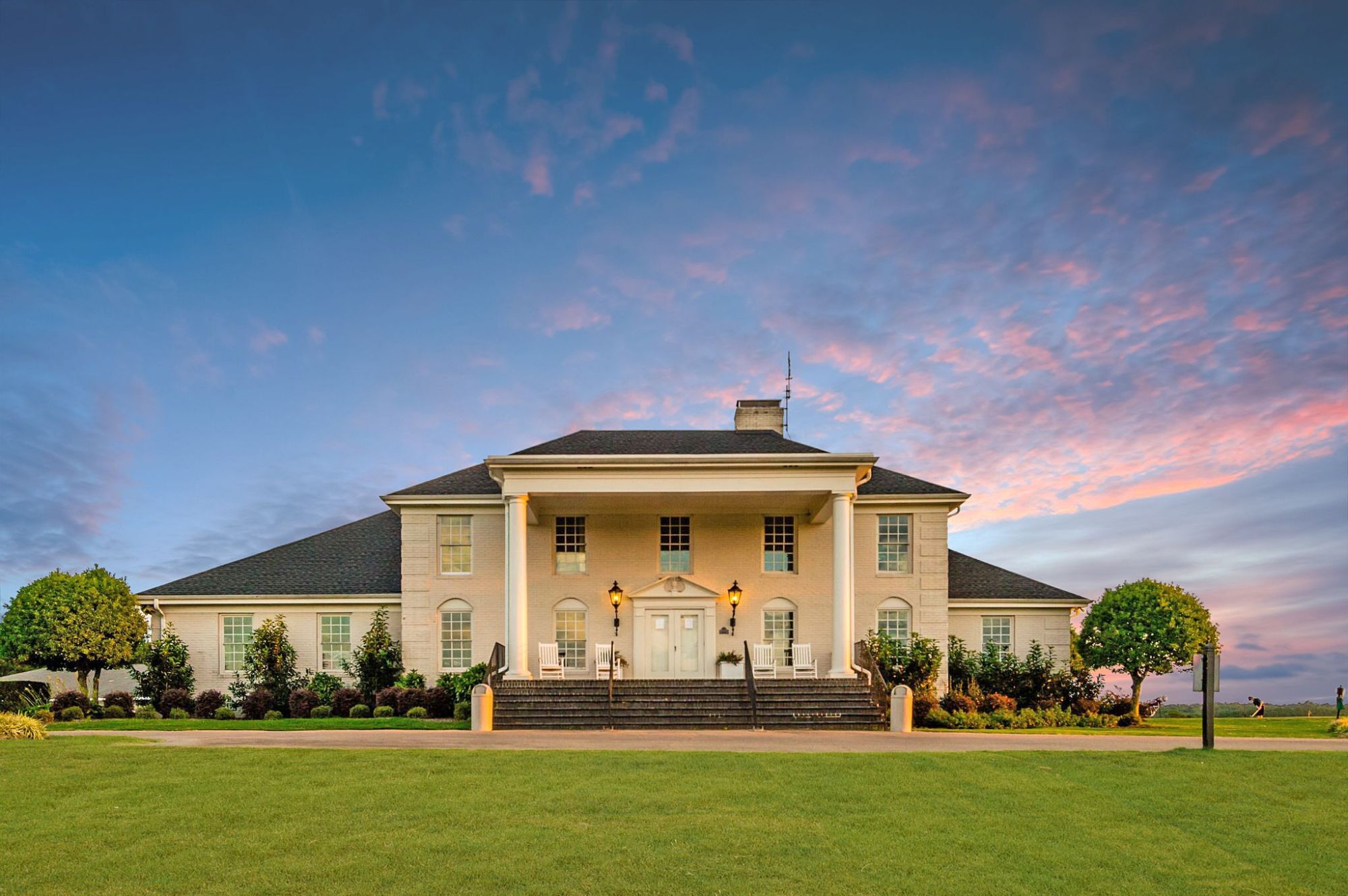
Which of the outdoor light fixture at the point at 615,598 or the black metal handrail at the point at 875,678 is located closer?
the black metal handrail at the point at 875,678

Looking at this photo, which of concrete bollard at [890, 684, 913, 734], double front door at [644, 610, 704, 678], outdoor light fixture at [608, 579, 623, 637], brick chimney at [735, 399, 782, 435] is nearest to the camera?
concrete bollard at [890, 684, 913, 734]

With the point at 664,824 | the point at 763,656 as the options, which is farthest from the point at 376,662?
the point at 664,824

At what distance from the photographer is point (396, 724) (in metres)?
22.0

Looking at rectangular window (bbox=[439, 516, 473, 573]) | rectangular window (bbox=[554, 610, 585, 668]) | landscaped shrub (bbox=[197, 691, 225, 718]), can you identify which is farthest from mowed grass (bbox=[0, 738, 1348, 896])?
rectangular window (bbox=[439, 516, 473, 573])

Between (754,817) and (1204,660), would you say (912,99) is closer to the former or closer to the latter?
(1204,660)

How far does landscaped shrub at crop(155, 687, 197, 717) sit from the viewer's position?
26.2 metres

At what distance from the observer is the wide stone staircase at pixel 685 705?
21344mm

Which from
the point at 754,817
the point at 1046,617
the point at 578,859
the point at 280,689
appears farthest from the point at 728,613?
the point at 578,859

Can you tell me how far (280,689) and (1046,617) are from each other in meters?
24.6

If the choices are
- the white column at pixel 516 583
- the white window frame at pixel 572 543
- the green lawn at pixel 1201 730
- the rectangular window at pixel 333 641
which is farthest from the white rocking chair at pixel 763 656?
the rectangular window at pixel 333 641

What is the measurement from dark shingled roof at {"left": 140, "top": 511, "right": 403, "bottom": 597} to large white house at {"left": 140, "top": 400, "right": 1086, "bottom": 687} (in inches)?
4.4

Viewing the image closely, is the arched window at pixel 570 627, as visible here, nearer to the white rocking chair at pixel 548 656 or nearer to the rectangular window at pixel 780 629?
the white rocking chair at pixel 548 656

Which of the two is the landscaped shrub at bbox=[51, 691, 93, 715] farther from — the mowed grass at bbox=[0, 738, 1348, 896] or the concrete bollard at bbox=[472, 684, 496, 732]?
the mowed grass at bbox=[0, 738, 1348, 896]

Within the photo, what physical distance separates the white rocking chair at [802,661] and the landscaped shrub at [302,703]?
14334mm
